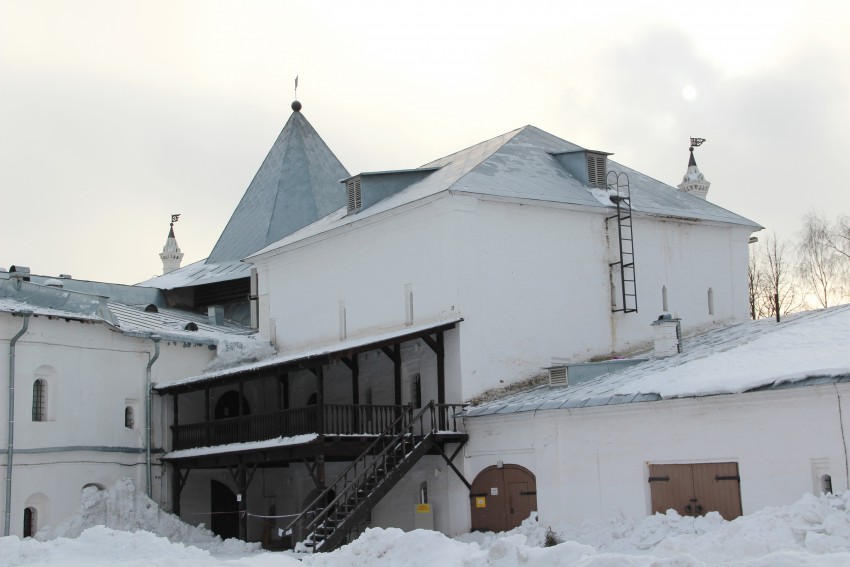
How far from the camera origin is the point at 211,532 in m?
28.5

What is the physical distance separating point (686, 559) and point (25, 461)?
18174 millimetres

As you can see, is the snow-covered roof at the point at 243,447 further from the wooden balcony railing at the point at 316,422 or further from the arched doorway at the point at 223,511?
the arched doorway at the point at 223,511

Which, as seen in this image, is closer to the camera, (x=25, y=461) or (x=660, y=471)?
(x=660, y=471)

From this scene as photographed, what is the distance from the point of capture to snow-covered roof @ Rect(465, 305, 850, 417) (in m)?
19.5

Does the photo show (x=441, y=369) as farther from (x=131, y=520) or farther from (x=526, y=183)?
(x=131, y=520)

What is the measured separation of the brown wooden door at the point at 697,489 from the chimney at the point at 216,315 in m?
17.5

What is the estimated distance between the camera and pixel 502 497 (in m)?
24.1

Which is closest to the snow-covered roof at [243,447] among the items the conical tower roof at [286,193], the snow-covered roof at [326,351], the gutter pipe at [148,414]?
the gutter pipe at [148,414]

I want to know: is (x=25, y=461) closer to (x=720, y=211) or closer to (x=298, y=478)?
(x=298, y=478)

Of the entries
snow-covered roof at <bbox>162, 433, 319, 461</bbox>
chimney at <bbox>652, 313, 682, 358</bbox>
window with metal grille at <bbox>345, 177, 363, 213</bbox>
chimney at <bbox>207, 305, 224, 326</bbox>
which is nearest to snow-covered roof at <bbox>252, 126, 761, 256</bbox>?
window with metal grille at <bbox>345, 177, 363, 213</bbox>

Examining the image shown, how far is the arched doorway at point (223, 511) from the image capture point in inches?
1196

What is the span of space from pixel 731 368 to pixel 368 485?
7.39 meters

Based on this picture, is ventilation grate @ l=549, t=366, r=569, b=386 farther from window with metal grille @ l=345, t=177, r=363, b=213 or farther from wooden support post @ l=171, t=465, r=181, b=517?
wooden support post @ l=171, t=465, r=181, b=517

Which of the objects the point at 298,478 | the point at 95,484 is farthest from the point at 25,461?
the point at 298,478
